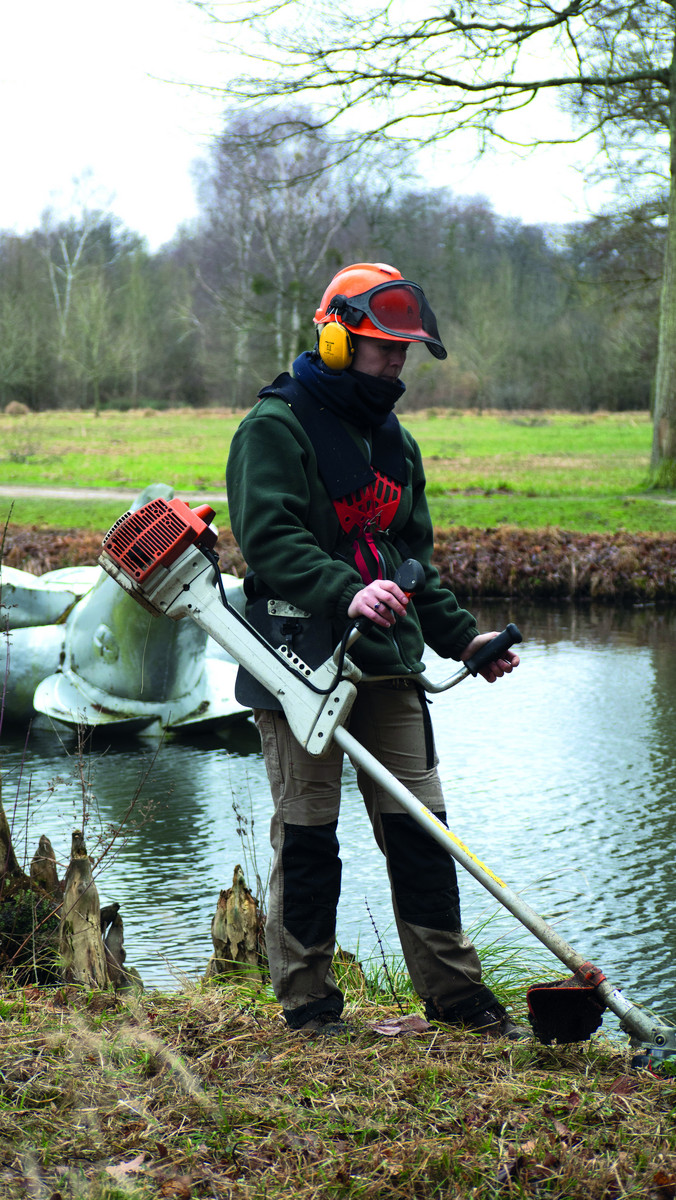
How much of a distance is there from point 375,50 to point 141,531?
12.8m

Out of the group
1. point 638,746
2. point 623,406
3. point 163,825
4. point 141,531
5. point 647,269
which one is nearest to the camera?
point 141,531

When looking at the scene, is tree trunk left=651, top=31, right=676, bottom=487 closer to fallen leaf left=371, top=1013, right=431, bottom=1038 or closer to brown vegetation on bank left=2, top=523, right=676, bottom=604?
brown vegetation on bank left=2, top=523, right=676, bottom=604

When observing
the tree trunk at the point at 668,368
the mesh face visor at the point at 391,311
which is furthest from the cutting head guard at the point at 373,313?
the tree trunk at the point at 668,368

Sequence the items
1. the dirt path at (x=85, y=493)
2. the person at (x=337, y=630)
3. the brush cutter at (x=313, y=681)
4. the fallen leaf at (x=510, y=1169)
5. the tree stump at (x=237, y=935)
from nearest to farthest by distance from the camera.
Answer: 1. the fallen leaf at (x=510, y=1169)
2. the brush cutter at (x=313, y=681)
3. the person at (x=337, y=630)
4. the tree stump at (x=237, y=935)
5. the dirt path at (x=85, y=493)

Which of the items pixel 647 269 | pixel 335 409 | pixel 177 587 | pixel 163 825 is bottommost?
pixel 163 825

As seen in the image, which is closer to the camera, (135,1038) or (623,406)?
(135,1038)

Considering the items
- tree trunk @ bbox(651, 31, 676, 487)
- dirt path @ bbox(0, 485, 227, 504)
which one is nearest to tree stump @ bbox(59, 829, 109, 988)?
dirt path @ bbox(0, 485, 227, 504)

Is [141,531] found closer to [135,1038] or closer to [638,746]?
[135,1038]

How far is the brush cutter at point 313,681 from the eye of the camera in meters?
2.72

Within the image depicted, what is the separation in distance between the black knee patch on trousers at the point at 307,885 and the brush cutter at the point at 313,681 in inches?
9.3

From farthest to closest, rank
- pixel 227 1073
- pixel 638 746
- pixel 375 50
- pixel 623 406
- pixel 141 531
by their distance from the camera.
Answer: pixel 623 406 < pixel 375 50 < pixel 638 746 < pixel 141 531 < pixel 227 1073

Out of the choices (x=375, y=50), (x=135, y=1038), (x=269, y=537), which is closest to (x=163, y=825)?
(x=135, y=1038)

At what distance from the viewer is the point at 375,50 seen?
46.0ft

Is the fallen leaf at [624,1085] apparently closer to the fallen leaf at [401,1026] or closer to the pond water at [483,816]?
the fallen leaf at [401,1026]
